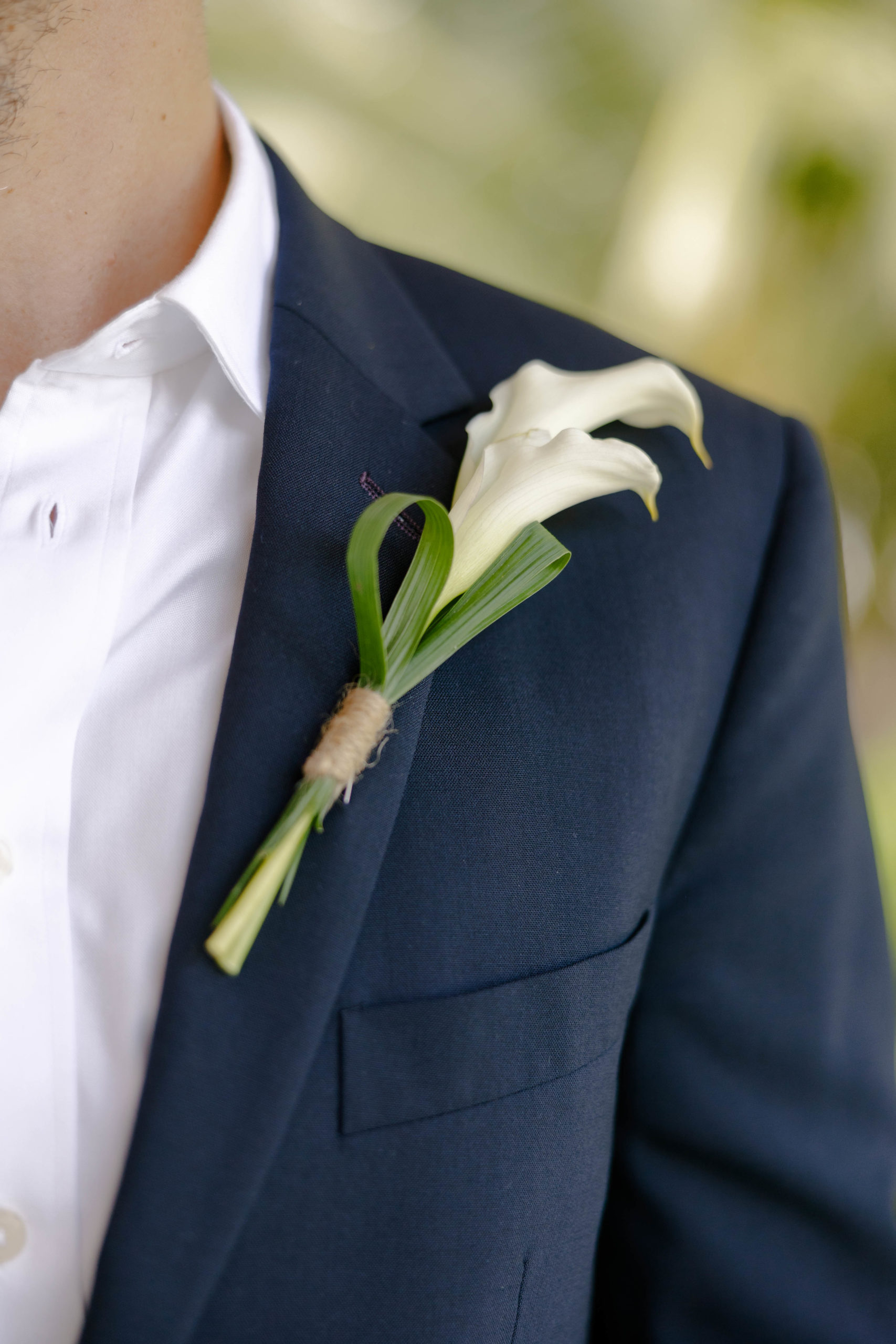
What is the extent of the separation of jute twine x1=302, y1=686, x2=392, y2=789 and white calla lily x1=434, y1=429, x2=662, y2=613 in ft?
0.24

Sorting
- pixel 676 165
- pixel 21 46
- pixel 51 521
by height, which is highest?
pixel 676 165

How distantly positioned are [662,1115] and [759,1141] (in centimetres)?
7

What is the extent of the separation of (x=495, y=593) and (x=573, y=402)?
0.17m

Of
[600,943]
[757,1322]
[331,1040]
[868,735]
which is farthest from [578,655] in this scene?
[868,735]

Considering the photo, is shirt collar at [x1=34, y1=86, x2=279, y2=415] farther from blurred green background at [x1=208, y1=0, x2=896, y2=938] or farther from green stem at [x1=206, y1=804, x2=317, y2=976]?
blurred green background at [x1=208, y1=0, x2=896, y2=938]

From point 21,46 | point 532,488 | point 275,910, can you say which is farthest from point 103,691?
point 21,46

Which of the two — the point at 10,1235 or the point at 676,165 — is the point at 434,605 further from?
the point at 676,165

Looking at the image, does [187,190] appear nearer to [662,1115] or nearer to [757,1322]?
[662,1115]

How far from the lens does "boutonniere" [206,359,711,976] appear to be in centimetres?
47

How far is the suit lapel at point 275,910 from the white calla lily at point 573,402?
0.06 m

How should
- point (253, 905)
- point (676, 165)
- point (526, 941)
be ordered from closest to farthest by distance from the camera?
1. point (253, 905)
2. point (526, 941)
3. point (676, 165)

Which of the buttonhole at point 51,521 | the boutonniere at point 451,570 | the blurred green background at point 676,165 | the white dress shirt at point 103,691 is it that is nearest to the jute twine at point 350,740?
the boutonniere at point 451,570

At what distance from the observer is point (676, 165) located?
213 centimetres

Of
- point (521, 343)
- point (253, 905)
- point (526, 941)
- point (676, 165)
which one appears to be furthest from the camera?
point (676, 165)
